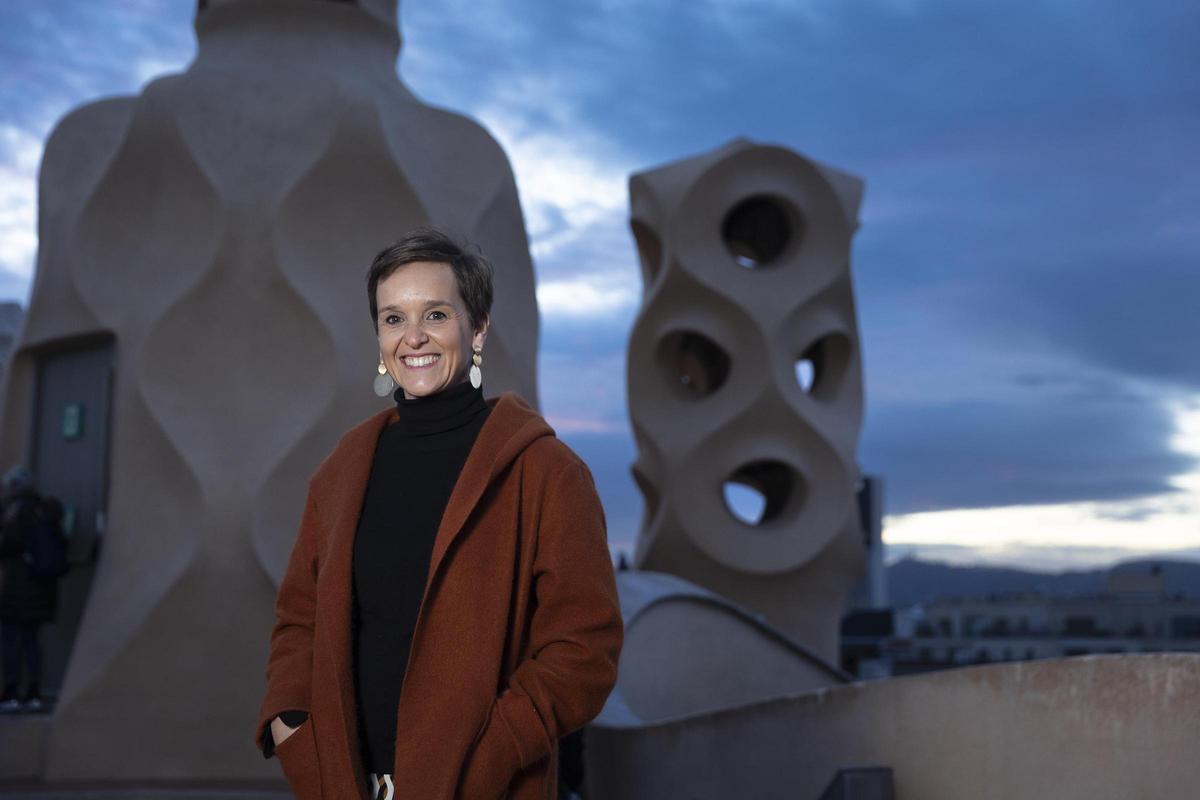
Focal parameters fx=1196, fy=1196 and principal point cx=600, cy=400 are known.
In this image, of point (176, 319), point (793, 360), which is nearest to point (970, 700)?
point (176, 319)

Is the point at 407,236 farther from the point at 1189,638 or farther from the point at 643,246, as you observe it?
the point at 1189,638

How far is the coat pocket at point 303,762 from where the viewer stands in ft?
6.31

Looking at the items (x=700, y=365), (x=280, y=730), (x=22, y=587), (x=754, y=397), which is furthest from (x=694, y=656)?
(x=700, y=365)

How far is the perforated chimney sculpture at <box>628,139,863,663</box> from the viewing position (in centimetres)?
1600

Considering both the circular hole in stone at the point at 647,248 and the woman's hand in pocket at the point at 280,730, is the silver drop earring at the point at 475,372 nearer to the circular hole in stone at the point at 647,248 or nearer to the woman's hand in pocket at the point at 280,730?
the woman's hand in pocket at the point at 280,730

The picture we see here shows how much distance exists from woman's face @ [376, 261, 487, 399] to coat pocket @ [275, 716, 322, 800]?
0.59 m

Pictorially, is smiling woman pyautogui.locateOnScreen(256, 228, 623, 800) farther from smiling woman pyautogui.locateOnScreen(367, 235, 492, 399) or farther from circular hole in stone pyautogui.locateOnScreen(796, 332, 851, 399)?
circular hole in stone pyautogui.locateOnScreen(796, 332, 851, 399)

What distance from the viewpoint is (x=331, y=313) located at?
7242 mm

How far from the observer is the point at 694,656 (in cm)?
820

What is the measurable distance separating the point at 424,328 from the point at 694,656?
21.5 feet

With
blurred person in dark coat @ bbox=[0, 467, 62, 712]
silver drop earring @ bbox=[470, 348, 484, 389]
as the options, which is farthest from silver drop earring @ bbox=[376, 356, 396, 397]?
blurred person in dark coat @ bbox=[0, 467, 62, 712]

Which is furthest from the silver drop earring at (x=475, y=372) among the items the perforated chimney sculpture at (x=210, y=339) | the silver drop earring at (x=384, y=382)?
the perforated chimney sculpture at (x=210, y=339)

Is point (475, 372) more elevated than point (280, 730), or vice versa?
point (475, 372)

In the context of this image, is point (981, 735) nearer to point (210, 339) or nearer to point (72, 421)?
point (210, 339)
